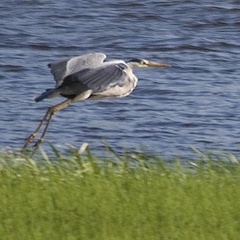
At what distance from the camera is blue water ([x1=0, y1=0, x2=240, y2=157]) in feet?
35.9

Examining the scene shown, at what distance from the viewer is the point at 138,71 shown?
13.4 m

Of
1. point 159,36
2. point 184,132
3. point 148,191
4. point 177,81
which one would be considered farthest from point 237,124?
point 148,191

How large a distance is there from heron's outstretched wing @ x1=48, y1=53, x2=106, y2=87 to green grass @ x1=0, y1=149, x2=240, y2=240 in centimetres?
102

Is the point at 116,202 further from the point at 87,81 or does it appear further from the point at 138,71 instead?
the point at 138,71

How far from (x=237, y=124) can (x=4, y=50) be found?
13.9 ft

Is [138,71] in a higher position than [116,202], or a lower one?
lower

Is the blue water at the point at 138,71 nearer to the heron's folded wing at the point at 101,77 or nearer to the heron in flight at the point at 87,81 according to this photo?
the heron in flight at the point at 87,81

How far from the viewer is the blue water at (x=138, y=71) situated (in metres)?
10.9

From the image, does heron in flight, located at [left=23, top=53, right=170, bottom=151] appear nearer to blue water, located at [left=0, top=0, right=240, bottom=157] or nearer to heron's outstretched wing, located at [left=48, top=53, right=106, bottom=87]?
heron's outstretched wing, located at [left=48, top=53, right=106, bottom=87]

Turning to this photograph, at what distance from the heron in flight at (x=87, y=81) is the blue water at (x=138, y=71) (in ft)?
2.01

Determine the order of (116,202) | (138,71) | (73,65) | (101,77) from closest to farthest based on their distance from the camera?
(116,202) < (101,77) < (73,65) < (138,71)

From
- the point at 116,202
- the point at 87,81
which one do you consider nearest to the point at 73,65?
the point at 87,81

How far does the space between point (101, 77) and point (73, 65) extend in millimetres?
424

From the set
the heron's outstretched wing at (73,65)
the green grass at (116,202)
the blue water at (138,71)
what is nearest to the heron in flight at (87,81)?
the heron's outstretched wing at (73,65)
